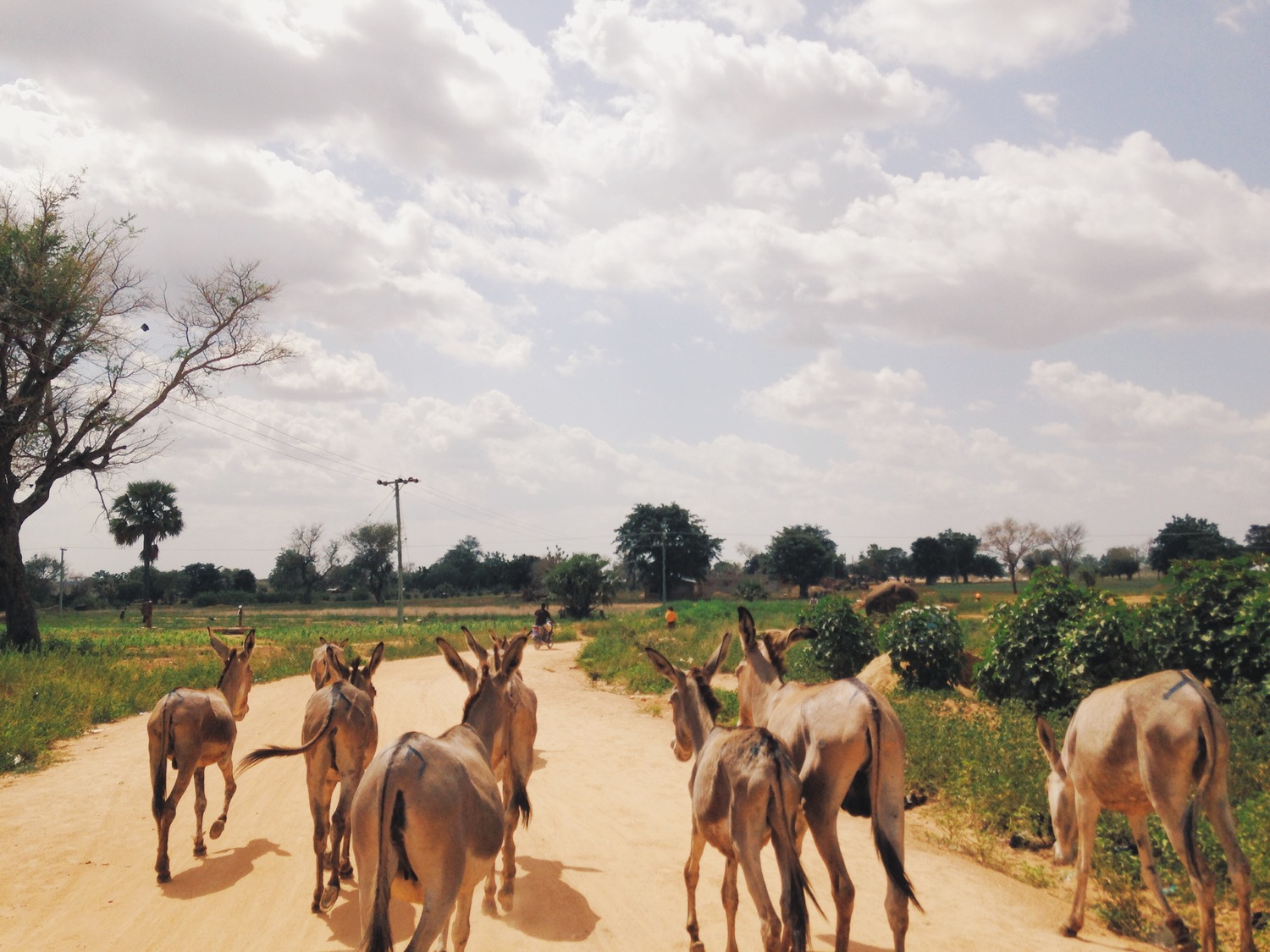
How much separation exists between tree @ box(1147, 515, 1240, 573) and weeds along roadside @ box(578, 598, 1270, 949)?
238 ft

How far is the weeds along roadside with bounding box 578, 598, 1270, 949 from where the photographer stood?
275 inches

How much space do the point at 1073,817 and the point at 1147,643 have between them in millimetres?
5345

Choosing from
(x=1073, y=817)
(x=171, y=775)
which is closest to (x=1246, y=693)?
(x=1073, y=817)

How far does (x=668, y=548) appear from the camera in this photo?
88875mm

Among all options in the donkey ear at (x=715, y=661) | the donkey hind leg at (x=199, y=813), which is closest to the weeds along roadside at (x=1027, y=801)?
the donkey ear at (x=715, y=661)

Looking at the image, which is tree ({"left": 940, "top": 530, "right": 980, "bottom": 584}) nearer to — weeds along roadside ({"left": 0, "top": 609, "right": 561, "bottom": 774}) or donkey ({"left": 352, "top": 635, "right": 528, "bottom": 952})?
weeds along roadside ({"left": 0, "top": 609, "right": 561, "bottom": 774})

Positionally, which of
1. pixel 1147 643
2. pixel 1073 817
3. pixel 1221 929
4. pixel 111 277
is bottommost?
pixel 1221 929

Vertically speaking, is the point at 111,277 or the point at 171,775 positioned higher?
the point at 111,277

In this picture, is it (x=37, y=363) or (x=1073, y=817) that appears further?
(x=37, y=363)

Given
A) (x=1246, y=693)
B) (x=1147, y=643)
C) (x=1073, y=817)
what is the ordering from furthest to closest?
(x=1147, y=643) < (x=1246, y=693) < (x=1073, y=817)

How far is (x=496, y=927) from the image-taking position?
22.1 feet

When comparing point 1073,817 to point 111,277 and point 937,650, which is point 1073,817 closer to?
point 937,650

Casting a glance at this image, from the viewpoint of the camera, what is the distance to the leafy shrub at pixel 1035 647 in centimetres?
1289

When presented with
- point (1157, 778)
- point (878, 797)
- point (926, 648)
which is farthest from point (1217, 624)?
point (878, 797)
